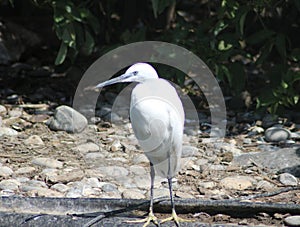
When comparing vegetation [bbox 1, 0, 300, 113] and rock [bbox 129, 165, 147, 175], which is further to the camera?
vegetation [bbox 1, 0, 300, 113]

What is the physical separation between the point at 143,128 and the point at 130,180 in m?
1.00

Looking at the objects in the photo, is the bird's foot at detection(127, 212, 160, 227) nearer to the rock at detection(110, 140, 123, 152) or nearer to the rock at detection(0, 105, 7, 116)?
the rock at detection(110, 140, 123, 152)

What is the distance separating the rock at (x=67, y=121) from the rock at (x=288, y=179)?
1425 mm

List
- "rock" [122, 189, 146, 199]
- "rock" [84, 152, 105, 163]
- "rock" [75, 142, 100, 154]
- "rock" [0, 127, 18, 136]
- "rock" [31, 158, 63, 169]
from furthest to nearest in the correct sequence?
"rock" [0, 127, 18, 136], "rock" [75, 142, 100, 154], "rock" [84, 152, 105, 163], "rock" [31, 158, 63, 169], "rock" [122, 189, 146, 199]

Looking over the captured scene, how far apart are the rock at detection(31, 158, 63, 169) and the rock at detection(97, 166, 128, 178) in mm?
243

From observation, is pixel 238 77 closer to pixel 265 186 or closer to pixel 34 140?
pixel 265 186

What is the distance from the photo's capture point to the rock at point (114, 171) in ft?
13.8

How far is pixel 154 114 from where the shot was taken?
318 centimetres

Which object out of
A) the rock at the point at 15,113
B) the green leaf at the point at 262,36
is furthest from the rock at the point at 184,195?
the rock at the point at 15,113

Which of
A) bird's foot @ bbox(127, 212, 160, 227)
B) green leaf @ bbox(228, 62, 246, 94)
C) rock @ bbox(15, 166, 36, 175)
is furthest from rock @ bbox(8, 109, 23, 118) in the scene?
bird's foot @ bbox(127, 212, 160, 227)

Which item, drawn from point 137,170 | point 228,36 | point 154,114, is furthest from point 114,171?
point 228,36

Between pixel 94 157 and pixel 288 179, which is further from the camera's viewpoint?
pixel 94 157

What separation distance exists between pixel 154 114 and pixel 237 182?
1073mm

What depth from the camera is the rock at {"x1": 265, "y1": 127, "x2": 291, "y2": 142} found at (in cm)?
474
